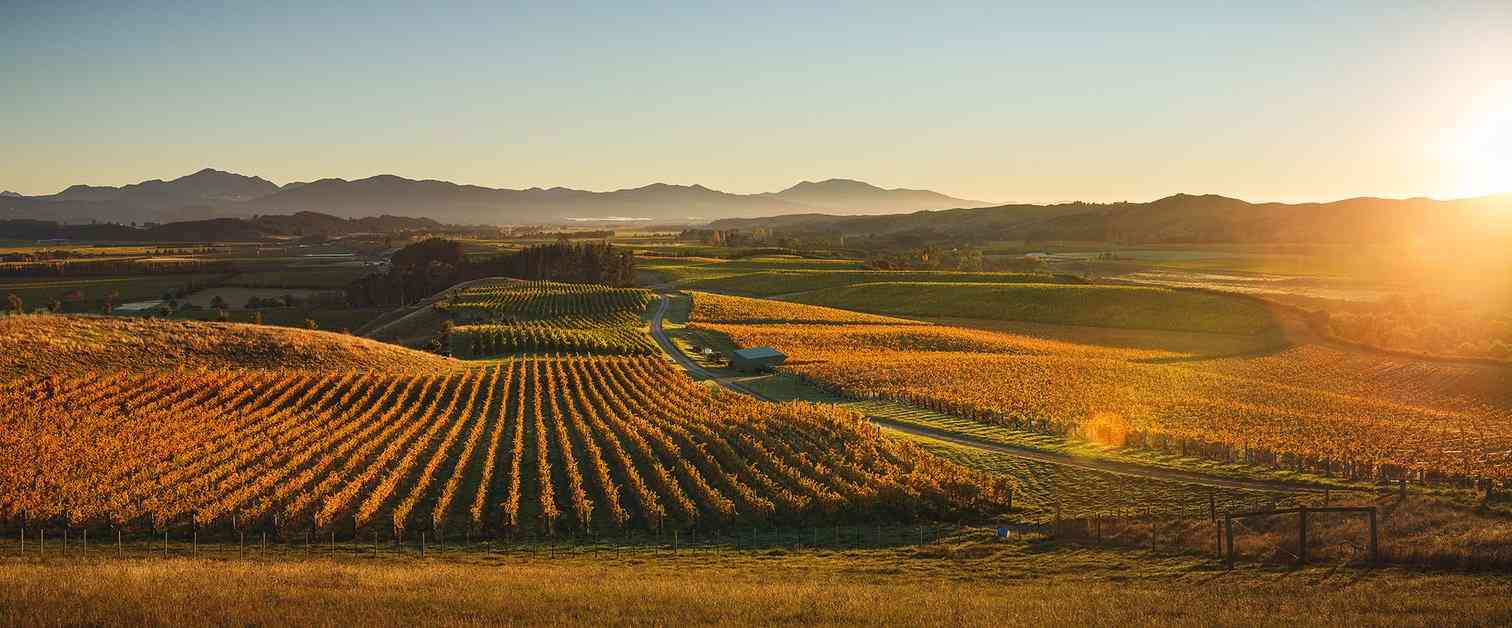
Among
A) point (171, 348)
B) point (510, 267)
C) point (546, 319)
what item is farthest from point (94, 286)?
point (171, 348)

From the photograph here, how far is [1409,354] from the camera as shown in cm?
7169

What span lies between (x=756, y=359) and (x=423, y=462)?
114 ft

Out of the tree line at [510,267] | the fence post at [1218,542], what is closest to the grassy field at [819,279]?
the tree line at [510,267]

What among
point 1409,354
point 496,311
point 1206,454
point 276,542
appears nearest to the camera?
point 276,542

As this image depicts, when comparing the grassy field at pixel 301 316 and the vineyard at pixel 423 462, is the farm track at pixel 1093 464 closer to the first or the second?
the vineyard at pixel 423 462

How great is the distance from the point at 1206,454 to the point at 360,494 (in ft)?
109

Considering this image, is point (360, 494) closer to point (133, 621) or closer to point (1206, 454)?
point (133, 621)

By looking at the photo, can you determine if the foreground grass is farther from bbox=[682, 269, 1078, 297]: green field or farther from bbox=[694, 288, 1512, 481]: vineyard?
bbox=[682, 269, 1078, 297]: green field

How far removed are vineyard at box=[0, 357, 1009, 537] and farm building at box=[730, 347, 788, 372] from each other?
17263 mm

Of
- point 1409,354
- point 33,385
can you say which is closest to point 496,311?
point 33,385

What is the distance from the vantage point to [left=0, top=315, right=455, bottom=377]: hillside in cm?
4425

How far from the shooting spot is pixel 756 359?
66.6 meters

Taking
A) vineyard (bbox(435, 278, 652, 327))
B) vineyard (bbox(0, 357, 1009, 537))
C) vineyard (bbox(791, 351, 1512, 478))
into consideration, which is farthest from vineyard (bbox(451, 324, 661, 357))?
vineyard (bbox(0, 357, 1009, 537))

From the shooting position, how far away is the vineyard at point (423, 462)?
26969 mm
